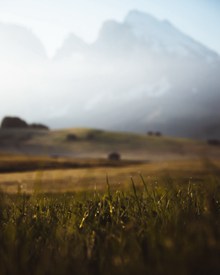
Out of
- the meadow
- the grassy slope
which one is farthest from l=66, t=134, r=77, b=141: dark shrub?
the meadow

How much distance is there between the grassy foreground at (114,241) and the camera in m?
1.51

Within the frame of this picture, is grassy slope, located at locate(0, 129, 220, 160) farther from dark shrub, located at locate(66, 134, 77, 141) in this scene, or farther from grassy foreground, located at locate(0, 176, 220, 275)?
grassy foreground, located at locate(0, 176, 220, 275)

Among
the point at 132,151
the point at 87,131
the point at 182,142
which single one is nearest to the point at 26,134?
the point at 87,131

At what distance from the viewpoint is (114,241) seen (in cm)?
219

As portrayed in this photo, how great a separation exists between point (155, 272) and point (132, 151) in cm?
5482

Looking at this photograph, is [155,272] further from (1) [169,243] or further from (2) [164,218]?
(2) [164,218]

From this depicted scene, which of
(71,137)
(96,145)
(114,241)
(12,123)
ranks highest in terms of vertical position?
(12,123)

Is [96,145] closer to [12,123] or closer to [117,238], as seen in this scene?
[12,123]

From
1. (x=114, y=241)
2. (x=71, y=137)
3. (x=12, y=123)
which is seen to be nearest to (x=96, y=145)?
(x=71, y=137)

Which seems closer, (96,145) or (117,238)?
(117,238)

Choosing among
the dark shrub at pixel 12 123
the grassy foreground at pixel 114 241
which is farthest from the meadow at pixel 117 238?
the dark shrub at pixel 12 123

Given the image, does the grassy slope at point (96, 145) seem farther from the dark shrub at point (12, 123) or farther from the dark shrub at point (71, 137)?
the dark shrub at point (12, 123)

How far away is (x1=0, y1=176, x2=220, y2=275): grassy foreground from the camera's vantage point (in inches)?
59.5

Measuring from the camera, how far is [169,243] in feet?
4.99
